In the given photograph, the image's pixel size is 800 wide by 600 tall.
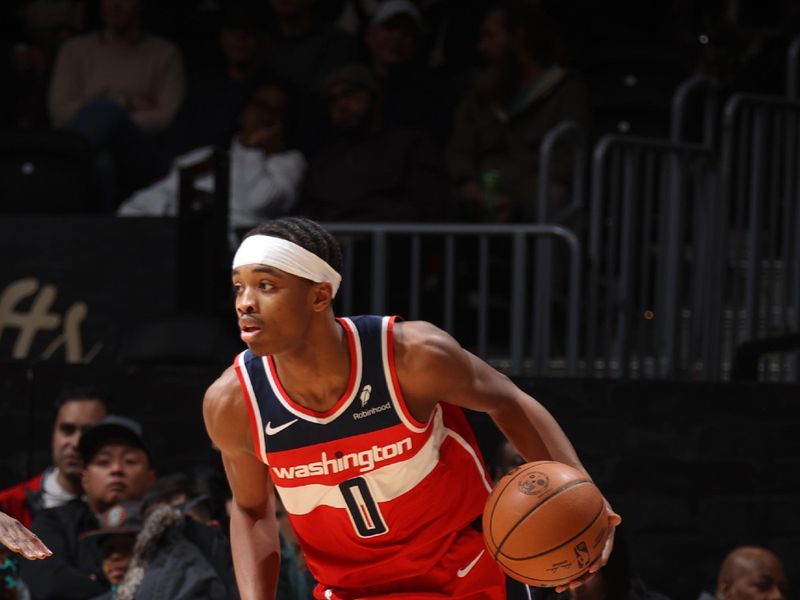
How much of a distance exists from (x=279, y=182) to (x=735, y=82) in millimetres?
2702

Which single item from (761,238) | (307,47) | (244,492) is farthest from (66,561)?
(307,47)

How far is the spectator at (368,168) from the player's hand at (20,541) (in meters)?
3.53

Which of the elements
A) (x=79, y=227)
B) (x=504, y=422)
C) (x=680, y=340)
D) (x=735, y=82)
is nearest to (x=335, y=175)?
(x=79, y=227)

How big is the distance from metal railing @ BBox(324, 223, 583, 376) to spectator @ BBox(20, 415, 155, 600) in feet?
4.12

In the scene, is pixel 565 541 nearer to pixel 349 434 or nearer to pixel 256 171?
pixel 349 434

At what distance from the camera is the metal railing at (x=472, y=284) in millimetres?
6715

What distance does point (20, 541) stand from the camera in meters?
3.86

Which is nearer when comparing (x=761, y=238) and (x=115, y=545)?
(x=115, y=545)

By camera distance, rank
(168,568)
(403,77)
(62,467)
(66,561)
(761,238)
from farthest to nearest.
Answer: (403,77) < (761,238) < (62,467) < (66,561) < (168,568)

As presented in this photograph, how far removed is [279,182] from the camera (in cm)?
743

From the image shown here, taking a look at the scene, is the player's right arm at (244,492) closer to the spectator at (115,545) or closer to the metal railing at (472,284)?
the spectator at (115,545)

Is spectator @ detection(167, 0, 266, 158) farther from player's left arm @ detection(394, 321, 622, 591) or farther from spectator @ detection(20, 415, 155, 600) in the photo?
player's left arm @ detection(394, 321, 622, 591)

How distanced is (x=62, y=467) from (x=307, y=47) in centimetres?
319

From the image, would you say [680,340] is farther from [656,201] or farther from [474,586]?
[474,586]
